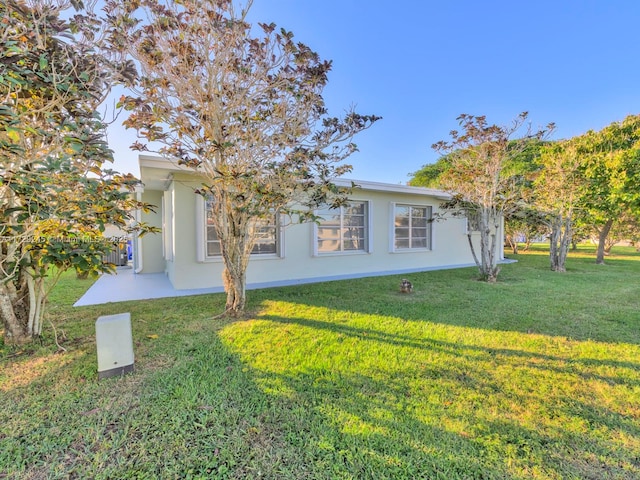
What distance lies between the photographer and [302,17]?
633cm

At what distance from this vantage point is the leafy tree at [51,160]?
2.84m

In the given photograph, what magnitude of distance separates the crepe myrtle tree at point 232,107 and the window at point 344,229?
3960 mm

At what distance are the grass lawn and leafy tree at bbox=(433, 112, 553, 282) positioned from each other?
3724mm

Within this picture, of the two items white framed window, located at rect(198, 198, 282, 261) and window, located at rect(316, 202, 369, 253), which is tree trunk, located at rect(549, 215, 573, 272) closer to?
window, located at rect(316, 202, 369, 253)

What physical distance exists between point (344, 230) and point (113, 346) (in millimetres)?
7322

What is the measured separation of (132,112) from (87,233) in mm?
1972

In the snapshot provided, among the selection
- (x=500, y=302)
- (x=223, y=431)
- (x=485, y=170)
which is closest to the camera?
(x=223, y=431)

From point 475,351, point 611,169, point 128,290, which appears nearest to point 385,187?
point 475,351

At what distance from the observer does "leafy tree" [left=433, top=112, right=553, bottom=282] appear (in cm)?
738

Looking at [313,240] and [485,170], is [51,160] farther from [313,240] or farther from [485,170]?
[485,170]

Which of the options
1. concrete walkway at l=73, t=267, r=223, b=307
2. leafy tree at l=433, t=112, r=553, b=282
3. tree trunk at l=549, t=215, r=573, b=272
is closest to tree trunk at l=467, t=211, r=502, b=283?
leafy tree at l=433, t=112, r=553, b=282

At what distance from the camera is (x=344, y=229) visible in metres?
9.46

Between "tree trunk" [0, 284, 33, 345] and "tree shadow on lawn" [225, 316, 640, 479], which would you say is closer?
"tree shadow on lawn" [225, 316, 640, 479]

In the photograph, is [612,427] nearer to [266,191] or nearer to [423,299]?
[423,299]
